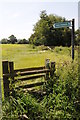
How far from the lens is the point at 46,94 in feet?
16.1

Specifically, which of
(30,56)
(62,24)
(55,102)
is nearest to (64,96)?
(55,102)

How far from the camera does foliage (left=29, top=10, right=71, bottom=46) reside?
2359 centimetres

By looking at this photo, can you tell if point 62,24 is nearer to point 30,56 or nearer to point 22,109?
point 22,109

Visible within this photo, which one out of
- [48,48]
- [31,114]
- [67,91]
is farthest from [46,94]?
[48,48]

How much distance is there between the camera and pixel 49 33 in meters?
24.8

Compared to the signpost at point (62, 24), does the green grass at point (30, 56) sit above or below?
below

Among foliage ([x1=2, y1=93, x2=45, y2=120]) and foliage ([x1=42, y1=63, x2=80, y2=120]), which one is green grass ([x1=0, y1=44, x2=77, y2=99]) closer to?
foliage ([x1=42, y1=63, x2=80, y2=120])

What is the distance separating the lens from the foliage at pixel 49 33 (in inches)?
929

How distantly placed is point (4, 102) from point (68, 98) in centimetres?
133

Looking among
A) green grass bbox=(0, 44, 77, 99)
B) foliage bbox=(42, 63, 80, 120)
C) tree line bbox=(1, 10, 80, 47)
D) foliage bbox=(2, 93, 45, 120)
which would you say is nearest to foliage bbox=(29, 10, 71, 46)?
tree line bbox=(1, 10, 80, 47)

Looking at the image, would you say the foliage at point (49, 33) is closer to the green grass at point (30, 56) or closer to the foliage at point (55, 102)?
the green grass at point (30, 56)

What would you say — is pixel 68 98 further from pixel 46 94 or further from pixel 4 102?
pixel 4 102

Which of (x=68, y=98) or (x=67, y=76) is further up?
(x=67, y=76)

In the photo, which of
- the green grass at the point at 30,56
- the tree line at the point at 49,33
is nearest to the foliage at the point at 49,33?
the tree line at the point at 49,33
